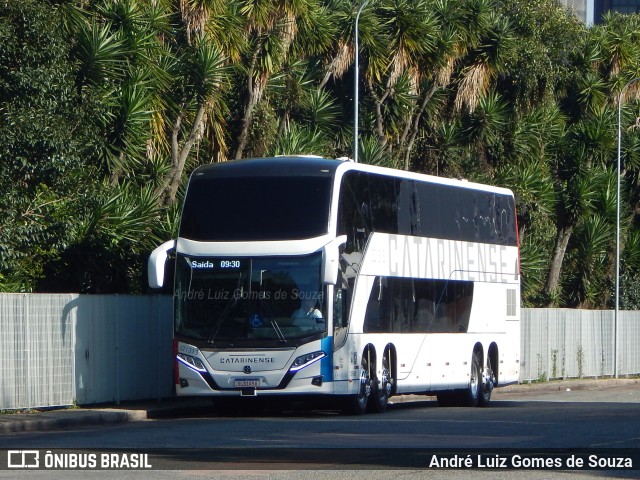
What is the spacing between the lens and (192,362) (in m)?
20.2

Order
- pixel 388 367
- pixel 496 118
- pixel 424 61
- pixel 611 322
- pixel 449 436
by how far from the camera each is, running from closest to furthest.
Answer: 1. pixel 449 436
2. pixel 388 367
3. pixel 424 61
4. pixel 496 118
5. pixel 611 322

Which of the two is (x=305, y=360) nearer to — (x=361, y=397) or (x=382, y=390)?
(x=361, y=397)

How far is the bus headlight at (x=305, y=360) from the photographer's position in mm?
19891

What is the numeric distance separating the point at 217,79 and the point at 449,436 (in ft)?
44.9

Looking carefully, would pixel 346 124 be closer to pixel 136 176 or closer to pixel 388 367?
pixel 136 176

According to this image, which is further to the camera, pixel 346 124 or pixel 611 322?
pixel 611 322

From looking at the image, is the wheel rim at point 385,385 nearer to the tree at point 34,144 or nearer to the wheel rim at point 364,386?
the wheel rim at point 364,386

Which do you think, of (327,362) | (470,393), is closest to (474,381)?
(470,393)

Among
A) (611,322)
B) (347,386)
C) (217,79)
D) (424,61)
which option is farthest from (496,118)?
(347,386)

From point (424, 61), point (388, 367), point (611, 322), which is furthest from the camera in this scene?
point (611, 322)

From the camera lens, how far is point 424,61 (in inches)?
1390

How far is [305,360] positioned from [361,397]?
158 cm

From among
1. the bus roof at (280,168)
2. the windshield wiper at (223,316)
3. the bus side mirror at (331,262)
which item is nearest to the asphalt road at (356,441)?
the windshield wiper at (223,316)

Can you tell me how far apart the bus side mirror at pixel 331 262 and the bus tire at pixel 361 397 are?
6.53ft
